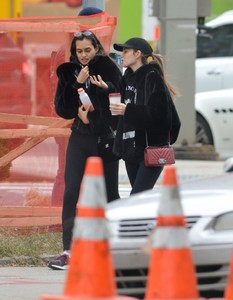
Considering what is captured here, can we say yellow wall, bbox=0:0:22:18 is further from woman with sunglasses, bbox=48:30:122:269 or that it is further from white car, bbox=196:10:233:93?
woman with sunglasses, bbox=48:30:122:269

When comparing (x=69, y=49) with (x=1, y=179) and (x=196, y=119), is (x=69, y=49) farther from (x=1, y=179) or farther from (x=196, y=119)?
(x=196, y=119)

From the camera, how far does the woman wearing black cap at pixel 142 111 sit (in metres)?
8.91

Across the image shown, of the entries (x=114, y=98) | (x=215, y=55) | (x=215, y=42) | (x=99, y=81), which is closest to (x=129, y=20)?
(x=215, y=42)

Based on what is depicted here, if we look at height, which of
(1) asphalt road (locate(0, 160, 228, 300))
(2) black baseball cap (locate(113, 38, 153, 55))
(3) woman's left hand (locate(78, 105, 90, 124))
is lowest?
(1) asphalt road (locate(0, 160, 228, 300))

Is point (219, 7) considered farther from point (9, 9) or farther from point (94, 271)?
point (94, 271)

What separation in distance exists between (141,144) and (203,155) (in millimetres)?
9934

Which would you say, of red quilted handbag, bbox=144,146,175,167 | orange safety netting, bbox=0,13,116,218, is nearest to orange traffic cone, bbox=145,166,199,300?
red quilted handbag, bbox=144,146,175,167

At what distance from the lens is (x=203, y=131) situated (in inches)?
752

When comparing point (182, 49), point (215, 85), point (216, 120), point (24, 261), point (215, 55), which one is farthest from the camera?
point (215, 55)

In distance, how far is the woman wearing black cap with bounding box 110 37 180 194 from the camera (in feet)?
29.2

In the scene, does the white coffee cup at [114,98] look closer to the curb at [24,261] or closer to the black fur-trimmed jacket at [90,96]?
the black fur-trimmed jacket at [90,96]

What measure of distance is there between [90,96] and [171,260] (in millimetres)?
3728

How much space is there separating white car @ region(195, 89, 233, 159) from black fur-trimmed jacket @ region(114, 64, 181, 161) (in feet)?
30.8

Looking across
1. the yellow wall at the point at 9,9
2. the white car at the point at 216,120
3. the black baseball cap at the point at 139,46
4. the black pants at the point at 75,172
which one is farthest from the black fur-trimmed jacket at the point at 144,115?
the yellow wall at the point at 9,9
